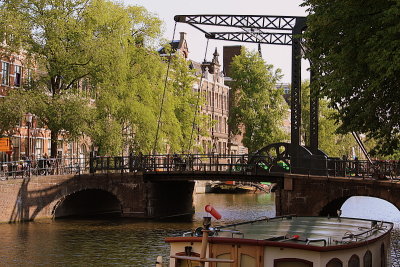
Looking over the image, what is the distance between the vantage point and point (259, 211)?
44.2 meters

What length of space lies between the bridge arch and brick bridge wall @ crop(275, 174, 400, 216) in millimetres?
9343

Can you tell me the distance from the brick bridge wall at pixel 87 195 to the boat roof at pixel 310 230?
1660 cm

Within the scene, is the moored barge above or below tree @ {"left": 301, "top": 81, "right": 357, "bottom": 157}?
below

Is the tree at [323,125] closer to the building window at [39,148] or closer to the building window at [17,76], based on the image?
the building window at [39,148]

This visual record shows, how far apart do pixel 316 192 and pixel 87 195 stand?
45.9 ft

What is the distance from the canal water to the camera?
2458 centimetres

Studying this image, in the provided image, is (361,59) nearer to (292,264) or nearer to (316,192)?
(292,264)

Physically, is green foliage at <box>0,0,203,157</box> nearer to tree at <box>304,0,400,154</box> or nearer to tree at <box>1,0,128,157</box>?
tree at <box>1,0,128,157</box>

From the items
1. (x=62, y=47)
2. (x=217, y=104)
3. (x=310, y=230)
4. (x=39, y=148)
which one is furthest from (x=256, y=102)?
(x=310, y=230)

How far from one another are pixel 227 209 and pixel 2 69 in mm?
15123

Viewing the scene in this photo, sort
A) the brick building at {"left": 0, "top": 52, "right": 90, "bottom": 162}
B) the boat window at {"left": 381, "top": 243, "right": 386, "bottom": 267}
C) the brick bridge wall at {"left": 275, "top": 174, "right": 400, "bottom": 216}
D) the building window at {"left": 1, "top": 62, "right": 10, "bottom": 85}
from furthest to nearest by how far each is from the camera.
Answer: the building window at {"left": 1, "top": 62, "right": 10, "bottom": 85} → the brick building at {"left": 0, "top": 52, "right": 90, "bottom": 162} → the brick bridge wall at {"left": 275, "top": 174, "right": 400, "bottom": 216} → the boat window at {"left": 381, "top": 243, "right": 386, "bottom": 267}

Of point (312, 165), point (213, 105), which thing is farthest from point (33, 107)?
point (213, 105)

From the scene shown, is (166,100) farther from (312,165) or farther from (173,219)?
(312,165)

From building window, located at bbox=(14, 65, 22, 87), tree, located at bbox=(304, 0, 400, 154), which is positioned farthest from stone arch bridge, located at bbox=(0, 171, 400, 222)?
tree, located at bbox=(304, 0, 400, 154)
